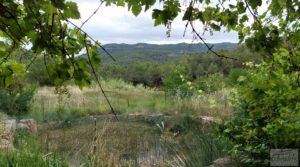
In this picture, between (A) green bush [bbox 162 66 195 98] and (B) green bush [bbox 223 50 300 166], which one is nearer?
(B) green bush [bbox 223 50 300 166]

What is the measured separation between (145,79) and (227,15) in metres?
35.2

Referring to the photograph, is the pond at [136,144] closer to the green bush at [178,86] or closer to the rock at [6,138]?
the rock at [6,138]

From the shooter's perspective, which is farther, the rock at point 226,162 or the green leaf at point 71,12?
the rock at point 226,162

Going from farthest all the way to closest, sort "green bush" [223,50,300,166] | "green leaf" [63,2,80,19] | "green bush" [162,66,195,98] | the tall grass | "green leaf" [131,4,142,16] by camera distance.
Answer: "green bush" [162,66,195,98] < the tall grass < "green bush" [223,50,300,166] < "green leaf" [131,4,142,16] < "green leaf" [63,2,80,19]

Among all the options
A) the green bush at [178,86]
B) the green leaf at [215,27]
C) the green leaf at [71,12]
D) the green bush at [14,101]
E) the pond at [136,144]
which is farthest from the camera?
the green bush at [178,86]

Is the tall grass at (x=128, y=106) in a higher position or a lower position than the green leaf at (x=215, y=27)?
A: lower

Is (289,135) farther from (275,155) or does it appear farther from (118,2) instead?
(118,2)

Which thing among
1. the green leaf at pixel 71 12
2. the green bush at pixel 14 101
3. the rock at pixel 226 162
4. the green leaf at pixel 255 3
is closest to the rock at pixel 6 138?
the rock at pixel 226 162

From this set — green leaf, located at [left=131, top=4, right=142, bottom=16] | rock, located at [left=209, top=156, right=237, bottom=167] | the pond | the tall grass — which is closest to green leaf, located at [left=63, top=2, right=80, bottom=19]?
green leaf, located at [left=131, top=4, right=142, bottom=16]

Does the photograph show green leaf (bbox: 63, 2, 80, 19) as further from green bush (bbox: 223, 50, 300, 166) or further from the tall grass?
the tall grass

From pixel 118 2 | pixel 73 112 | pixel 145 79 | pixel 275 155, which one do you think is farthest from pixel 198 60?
pixel 118 2

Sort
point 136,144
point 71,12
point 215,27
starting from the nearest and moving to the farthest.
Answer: point 71,12, point 215,27, point 136,144

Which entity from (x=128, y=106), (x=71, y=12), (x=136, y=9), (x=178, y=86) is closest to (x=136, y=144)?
(x=128, y=106)

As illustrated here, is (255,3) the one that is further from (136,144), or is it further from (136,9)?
(136,144)
